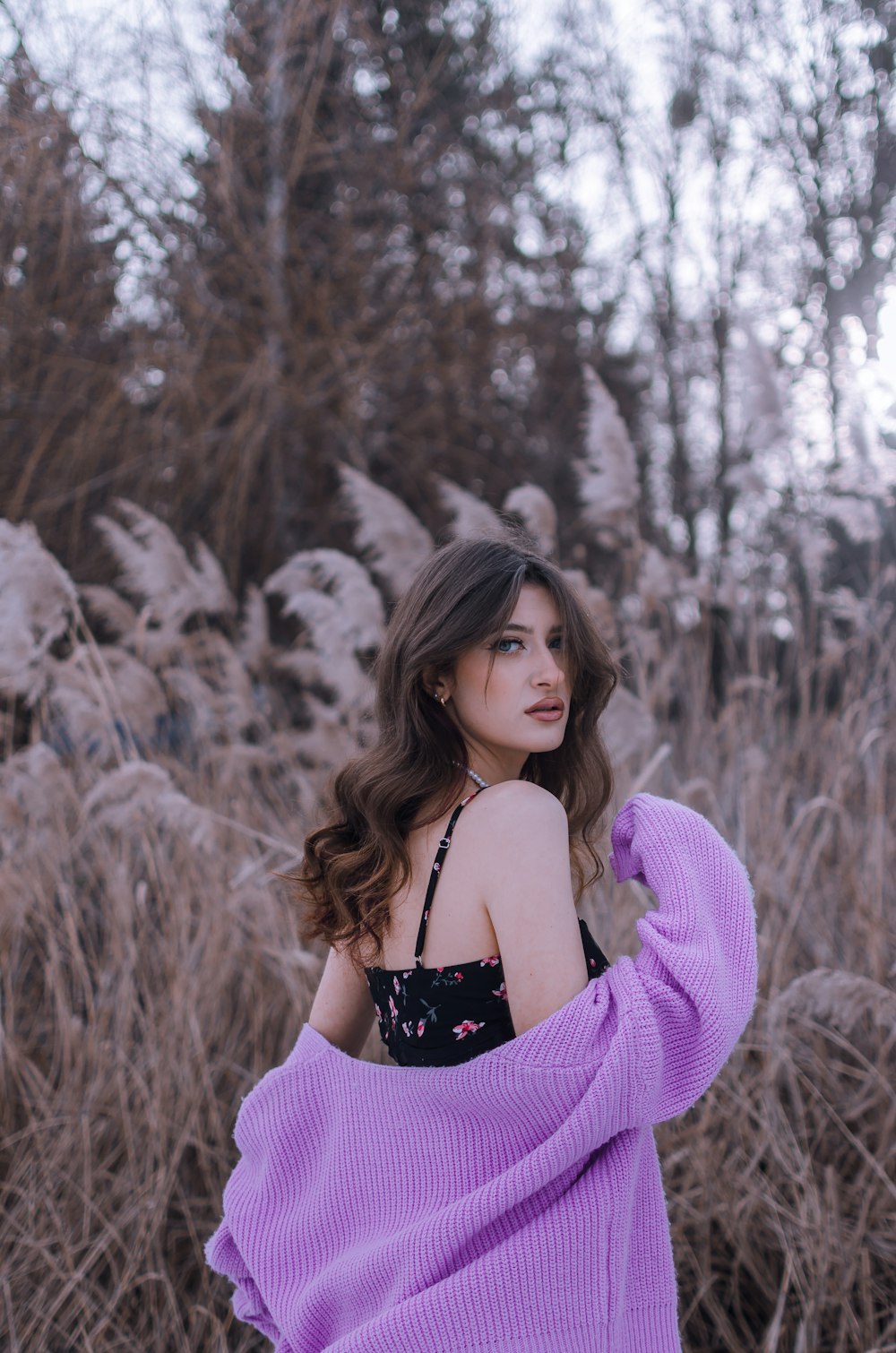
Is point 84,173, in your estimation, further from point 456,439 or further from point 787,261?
point 787,261

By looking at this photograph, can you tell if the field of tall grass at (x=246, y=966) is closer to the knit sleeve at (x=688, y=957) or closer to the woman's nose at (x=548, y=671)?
the knit sleeve at (x=688, y=957)

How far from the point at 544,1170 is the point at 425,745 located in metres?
0.51

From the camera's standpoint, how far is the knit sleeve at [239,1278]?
1362mm

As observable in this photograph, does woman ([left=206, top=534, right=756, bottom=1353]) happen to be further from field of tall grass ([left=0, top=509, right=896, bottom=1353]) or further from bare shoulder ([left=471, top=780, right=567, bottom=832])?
field of tall grass ([left=0, top=509, right=896, bottom=1353])

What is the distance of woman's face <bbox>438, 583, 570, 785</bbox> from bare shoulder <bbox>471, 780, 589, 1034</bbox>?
0.36ft

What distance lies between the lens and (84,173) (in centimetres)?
460

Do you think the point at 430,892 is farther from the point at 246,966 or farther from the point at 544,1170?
the point at 246,966

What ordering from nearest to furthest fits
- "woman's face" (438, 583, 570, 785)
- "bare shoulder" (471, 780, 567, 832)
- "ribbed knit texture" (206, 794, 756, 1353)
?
"ribbed knit texture" (206, 794, 756, 1353)
"bare shoulder" (471, 780, 567, 832)
"woman's face" (438, 583, 570, 785)

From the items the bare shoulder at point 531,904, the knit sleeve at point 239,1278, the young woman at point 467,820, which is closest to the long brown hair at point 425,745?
the young woman at point 467,820

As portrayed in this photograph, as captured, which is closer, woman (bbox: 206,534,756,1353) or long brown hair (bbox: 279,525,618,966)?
woman (bbox: 206,534,756,1353)

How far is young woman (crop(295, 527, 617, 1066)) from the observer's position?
114cm

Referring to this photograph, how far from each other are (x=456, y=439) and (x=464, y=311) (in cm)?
82

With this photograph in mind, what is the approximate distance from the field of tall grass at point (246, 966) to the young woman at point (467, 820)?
900 millimetres

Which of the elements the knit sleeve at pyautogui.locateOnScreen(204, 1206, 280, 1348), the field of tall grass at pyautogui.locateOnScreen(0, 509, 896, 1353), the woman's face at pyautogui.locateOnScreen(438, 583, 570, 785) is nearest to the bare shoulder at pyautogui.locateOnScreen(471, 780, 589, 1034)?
the woman's face at pyautogui.locateOnScreen(438, 583, 570, 785)
